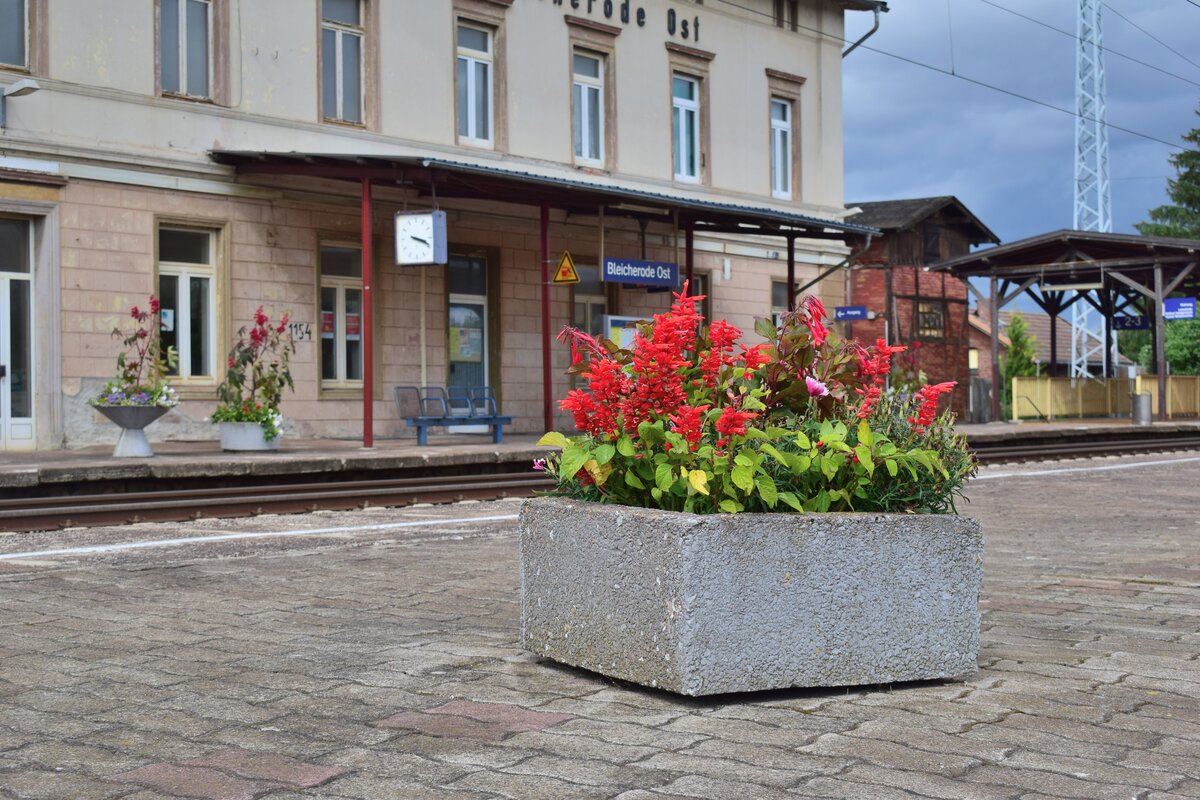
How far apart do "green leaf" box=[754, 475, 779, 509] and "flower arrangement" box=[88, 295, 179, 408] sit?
12.0 meters

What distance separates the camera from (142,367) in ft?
56.1

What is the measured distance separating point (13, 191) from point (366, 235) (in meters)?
4.10

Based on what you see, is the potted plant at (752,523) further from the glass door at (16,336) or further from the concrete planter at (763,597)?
the glass door at (16,336)

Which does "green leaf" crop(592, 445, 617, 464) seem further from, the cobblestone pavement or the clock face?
the clock face

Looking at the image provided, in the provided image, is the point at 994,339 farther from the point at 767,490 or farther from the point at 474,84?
the point at 767,490

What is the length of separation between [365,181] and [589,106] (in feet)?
22.0

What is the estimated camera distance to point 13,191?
16.1 meters

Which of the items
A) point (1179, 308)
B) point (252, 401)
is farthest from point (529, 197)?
point (1179, 308)

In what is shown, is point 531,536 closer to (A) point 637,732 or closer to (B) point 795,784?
(A) point 637,732

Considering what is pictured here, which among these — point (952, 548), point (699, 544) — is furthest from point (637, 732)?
point (952, 548)

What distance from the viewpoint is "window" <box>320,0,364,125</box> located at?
19406mm

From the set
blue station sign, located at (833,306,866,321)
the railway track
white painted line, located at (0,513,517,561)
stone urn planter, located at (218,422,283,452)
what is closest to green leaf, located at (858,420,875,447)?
white painted line, located at (0,513,517,561)

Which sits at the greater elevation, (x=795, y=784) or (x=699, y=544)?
(x=699, y=544)

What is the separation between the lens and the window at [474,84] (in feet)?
69.5
